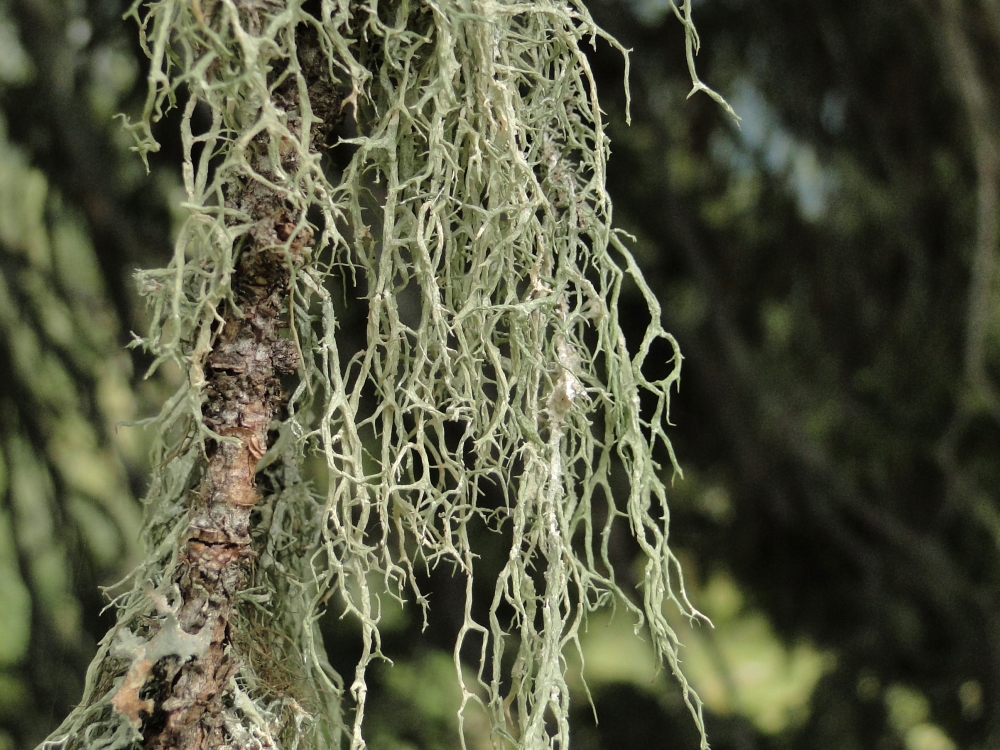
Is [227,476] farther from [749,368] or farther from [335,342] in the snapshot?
[749,368]

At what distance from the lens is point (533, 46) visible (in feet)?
1.08

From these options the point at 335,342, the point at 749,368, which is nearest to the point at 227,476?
the point at 335,342

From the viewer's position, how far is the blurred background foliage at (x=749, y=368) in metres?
0.77

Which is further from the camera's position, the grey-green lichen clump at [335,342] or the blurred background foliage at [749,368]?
the blurred background foliage at [749,368]

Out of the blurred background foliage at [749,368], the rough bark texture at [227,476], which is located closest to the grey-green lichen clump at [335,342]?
the rough bark texture at [227,476]

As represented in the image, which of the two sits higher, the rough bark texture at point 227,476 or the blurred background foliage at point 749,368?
the rough bark texture at point 227,476

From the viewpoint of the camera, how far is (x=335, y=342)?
0.31 m

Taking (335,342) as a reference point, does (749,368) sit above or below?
below

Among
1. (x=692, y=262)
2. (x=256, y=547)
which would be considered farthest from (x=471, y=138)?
(x=692, y=262)

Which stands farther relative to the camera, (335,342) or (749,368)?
(749,368)

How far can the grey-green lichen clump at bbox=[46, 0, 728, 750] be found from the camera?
268mm

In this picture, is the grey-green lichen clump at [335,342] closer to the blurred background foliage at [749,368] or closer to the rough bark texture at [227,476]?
the rough bark texture at [227,476]

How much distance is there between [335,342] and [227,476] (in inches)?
2.3

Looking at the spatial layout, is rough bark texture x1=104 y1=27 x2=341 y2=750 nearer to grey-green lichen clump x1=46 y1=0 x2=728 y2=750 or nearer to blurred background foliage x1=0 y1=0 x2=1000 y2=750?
grey-green lichen clump x1=46 y1=0 x2=728 y2=750
